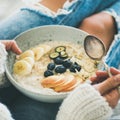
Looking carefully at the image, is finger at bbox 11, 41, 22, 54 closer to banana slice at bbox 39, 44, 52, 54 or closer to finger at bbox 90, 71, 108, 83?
banana slice at bbox 39, 44, 52, 54

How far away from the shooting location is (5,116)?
0.75m

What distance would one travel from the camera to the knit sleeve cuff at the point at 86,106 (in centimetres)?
76

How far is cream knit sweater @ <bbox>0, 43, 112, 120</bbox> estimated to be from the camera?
0.76 metres

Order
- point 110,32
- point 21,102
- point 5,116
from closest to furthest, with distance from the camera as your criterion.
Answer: point 5,116, point 21,102, point 110,32

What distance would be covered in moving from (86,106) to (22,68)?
0.71ft

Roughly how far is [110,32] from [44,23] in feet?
0.65

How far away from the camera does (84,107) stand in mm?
762

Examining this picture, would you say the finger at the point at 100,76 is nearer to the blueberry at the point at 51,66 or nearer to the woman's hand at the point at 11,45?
the blueberry at the point at 51,66

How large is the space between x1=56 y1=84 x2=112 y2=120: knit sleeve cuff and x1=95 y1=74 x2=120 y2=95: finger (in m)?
0.01

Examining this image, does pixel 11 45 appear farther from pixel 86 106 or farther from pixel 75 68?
pixel 86 106

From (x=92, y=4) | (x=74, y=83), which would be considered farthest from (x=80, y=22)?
(x=74, y=83)

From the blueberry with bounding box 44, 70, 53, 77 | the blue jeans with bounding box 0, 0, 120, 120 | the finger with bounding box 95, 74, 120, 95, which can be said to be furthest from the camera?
the blue jeans with bounding box 0, 0, 120, 120

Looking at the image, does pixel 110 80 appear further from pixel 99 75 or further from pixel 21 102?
pixel 21 102

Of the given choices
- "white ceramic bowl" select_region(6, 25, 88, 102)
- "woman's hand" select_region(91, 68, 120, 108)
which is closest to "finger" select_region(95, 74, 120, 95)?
"woman's hand" select_region(91, 68, 120, 108)
